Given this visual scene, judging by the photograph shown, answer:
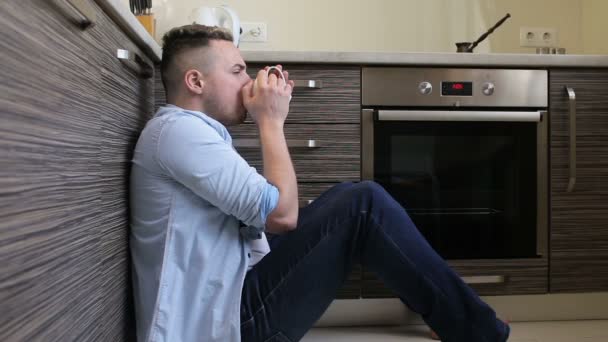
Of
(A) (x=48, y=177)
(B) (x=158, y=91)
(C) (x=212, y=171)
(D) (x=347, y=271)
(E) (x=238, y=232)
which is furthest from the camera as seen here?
(B) (x=158, y=91)

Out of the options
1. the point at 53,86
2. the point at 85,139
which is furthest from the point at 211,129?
the point at 53,86

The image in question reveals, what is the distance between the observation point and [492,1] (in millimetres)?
2461

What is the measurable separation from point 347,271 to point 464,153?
778 millimetres

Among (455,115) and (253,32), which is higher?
(253,32)

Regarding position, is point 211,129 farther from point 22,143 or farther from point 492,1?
point 492,1

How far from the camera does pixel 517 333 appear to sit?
5.65 feet

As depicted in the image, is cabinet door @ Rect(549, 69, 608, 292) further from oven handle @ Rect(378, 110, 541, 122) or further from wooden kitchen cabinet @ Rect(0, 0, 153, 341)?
wooden kitchen cabinet @ Rect(0, 0, 153, 341)

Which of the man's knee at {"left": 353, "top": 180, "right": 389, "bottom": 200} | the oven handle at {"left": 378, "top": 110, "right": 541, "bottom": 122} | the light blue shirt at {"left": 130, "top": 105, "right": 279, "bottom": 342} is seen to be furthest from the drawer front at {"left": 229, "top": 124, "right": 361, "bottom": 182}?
the light blue shirt at {"left": 130, "top": 105, "right": 279, "bottom": 342}

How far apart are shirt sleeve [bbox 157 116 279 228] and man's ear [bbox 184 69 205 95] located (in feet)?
0.54

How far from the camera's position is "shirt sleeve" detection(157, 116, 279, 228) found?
102 centimetres

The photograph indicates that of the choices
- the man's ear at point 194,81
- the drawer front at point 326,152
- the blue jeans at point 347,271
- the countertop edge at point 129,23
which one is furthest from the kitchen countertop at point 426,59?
the blue jeans at point 347,271

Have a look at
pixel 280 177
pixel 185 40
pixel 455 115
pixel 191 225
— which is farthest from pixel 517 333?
pixel 185 40

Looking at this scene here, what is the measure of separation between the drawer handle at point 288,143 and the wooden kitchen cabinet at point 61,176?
1.92 ft

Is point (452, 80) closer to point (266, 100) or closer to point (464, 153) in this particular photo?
point (464, 153)
